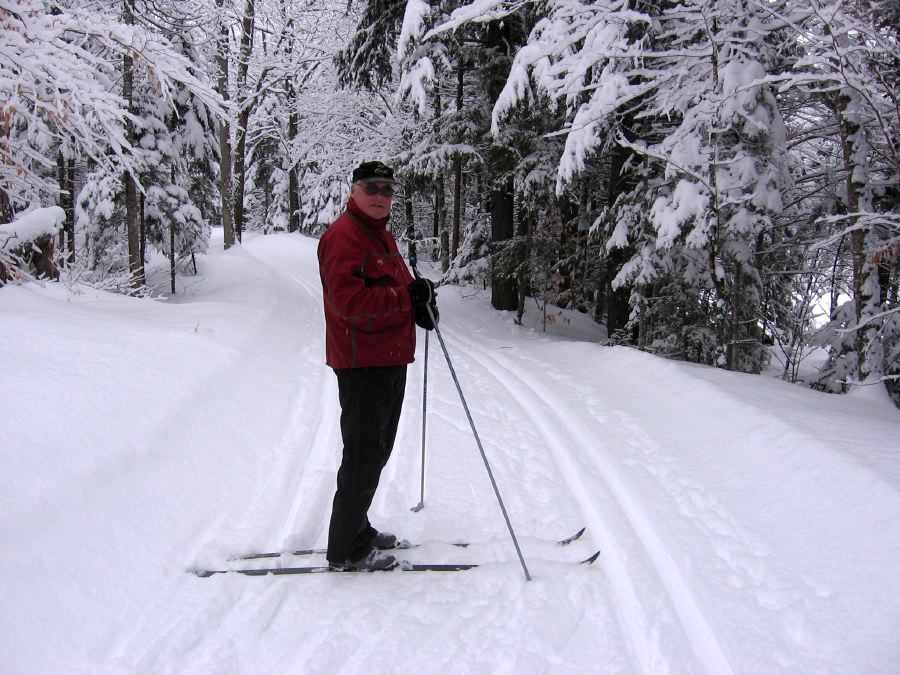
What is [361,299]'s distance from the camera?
121 inches

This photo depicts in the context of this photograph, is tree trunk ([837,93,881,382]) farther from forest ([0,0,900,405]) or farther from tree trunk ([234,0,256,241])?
tree trunk ([234,0,256,241])

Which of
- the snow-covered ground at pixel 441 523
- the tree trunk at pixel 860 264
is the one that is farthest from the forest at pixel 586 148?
the snow-covered ground at pixel 441 523

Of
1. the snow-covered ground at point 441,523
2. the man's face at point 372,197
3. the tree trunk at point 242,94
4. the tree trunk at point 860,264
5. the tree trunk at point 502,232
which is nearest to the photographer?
the snow-covered ground at point 441,523

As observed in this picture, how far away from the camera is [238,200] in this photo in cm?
2727

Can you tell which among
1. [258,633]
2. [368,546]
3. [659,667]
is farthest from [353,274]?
[659,667]

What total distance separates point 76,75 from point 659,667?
26.3 feet

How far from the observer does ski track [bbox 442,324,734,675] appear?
9.08 feet

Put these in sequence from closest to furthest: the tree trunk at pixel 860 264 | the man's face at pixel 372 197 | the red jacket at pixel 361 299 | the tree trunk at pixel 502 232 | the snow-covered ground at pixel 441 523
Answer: the snow-covered ground at pixel 441 523, the red jacket at pixel 361 299, the man's face at pixel 372 197, the tree trunk at pixel 860 264, the tree trunk at pixel 502 232

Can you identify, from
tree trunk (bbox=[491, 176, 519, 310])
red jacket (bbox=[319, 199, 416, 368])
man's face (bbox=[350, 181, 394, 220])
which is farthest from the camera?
tree trunk (bbox=[491, 176, 519, 310])

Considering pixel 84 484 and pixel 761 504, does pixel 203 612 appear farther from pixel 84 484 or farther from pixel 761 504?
Result: pixel 761 504

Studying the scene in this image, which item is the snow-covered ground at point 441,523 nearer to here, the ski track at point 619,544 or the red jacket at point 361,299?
the ski track at point 619,544

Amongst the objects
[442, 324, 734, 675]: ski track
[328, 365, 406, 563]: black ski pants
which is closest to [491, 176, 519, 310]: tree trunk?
[442, 324, 734, 675]: ski track

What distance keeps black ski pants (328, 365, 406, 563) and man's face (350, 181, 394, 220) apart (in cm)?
89

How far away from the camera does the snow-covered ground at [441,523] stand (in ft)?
8.87
